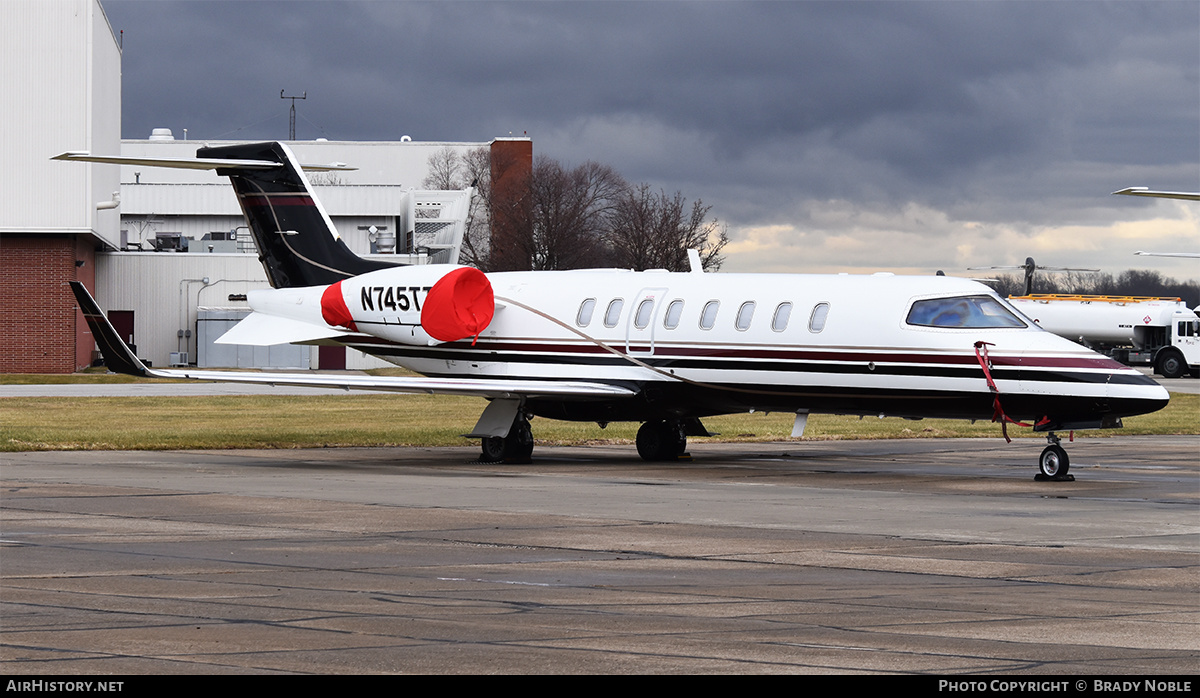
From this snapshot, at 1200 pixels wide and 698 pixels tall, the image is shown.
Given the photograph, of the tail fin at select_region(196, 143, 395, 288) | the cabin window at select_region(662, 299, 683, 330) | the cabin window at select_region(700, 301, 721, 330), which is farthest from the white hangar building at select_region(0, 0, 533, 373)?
the cabin window at select_region(700, 301, 721, 330)

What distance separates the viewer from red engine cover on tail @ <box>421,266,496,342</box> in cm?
2241

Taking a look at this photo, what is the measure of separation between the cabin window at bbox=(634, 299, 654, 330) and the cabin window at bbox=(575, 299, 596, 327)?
0.82 m

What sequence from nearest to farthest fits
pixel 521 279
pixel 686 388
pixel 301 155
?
pixel 686 388
pixel 521 279
pixel 301 155

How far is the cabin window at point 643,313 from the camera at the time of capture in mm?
21734

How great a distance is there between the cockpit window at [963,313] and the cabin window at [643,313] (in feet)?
13.8

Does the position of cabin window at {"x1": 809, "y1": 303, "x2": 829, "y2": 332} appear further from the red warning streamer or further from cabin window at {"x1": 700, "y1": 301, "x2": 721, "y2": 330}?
the red warning streamer

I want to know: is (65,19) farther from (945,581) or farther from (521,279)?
(945,581)

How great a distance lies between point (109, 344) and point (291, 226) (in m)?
5.37

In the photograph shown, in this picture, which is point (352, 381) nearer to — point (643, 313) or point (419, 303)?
point (419, 303)

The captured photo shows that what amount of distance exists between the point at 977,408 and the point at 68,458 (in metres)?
13.1

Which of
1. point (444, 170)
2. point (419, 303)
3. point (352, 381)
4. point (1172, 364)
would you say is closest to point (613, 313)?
point (419, 303)

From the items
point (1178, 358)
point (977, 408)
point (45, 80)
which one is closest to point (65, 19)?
point (45, 80)

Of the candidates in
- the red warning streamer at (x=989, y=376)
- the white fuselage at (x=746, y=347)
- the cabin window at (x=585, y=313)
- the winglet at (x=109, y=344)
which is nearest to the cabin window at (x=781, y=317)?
the white fuselage at (x=746, y=347)

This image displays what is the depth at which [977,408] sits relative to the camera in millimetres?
18844
